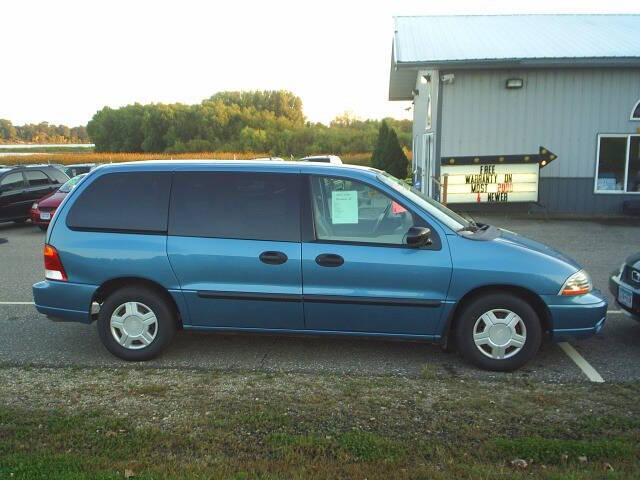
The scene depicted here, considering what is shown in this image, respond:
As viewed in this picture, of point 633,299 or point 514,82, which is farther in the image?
point 514,82

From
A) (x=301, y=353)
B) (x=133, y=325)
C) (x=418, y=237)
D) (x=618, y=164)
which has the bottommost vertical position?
(x=301, y=353)

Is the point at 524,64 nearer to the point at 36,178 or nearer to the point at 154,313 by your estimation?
the point at 154,313

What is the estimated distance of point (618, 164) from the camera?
15.5 m

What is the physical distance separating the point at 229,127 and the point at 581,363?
2626 inches

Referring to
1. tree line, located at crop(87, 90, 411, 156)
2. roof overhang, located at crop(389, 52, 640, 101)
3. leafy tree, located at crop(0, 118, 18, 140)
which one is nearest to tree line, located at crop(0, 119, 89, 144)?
leafy tree, located at crop(0, 118, 18, 140)

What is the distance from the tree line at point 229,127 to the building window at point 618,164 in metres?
39.5

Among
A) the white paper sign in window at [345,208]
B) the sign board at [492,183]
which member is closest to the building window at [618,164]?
the sign board at [492,183]

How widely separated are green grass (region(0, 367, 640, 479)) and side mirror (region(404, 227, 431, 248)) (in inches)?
43.0

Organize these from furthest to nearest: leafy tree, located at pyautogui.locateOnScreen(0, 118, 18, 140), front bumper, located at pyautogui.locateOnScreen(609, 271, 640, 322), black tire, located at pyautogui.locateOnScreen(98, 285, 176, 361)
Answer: leafy tree, located at pyautogui.locateOnScreen(0, 118, 18, 140) → front bumper, located at pyautogui.locateOnScreen(609, 271, 640, 322) → black tire, located at pyautogui.locateOnScreen(98, 285, 176, 361)

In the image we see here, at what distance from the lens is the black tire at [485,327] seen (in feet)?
15.6

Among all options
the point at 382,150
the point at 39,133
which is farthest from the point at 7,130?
the point at 382,150

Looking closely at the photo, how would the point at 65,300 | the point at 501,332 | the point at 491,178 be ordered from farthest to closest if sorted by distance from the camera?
the point at 491,178, the point at 65,300, the point at 501,332

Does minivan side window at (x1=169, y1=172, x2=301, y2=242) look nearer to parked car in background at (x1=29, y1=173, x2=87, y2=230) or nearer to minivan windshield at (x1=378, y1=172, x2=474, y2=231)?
minivan windshield at (x1=378, y1=172, x2=474, y2=231)

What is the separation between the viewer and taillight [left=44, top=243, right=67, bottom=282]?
5135 millimetres
